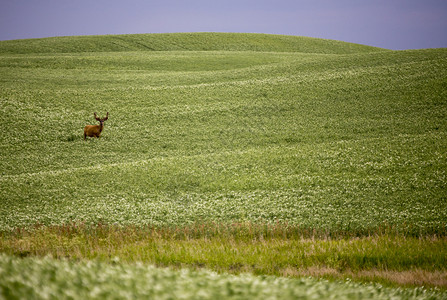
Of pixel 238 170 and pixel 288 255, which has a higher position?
pixel 238 170

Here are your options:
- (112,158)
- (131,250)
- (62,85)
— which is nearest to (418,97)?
(112,158)

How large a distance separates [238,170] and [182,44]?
76285mm

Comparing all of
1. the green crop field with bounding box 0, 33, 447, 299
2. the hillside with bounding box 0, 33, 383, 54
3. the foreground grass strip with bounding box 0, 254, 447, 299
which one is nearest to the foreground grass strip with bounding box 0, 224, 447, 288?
the green crop field with bounding box 0, 33, 447, 299

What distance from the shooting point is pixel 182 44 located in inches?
3681

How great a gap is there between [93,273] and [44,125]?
3572cm

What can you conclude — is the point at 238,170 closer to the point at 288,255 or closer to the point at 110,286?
the point at 288,255

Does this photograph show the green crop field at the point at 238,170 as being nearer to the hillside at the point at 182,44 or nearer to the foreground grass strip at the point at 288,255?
the foreground grass strip at the point at 288,255

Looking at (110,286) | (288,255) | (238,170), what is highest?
(110,286)

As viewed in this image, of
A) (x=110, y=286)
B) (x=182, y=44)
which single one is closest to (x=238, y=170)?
(x=110, y=286)

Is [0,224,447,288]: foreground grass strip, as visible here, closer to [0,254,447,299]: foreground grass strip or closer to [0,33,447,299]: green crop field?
[0,33,447,299]: green crop field

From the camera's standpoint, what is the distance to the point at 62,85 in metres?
48.8

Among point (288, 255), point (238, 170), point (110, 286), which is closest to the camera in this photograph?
point (110, 286)

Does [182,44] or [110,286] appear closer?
[110,286]

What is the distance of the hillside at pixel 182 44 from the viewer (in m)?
83.2
